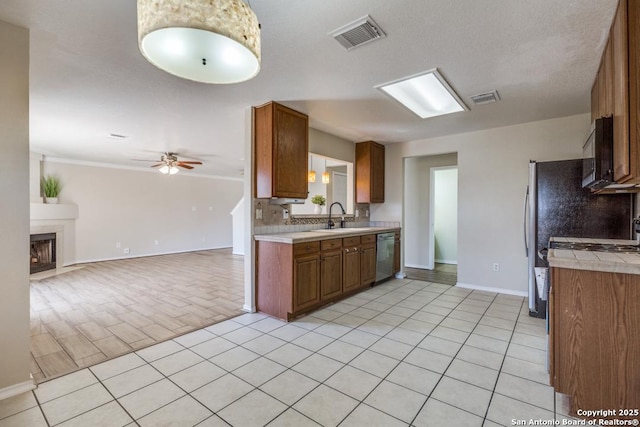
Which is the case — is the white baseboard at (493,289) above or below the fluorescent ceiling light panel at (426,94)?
below

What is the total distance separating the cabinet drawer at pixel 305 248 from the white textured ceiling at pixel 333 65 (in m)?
1.58

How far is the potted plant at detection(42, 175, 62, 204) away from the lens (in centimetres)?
612

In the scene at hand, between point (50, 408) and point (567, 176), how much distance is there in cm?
469

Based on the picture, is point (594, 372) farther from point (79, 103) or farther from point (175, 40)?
point (79, 103)

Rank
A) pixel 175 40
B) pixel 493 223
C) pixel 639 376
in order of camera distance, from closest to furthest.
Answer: pixel 175 40 → pixel 639 376 → pixel 493 223

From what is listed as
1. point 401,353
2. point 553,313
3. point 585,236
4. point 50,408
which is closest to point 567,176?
point 585,236

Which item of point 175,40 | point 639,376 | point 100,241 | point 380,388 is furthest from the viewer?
point 100,241

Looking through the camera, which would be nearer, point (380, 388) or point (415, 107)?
point (380, 388)

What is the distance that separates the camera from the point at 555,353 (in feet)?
5.84

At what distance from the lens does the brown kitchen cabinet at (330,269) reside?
354 centimetres

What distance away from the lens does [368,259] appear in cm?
434

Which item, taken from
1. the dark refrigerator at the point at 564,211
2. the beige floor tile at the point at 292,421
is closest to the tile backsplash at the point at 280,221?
the beige floor tile at the point at 292,421

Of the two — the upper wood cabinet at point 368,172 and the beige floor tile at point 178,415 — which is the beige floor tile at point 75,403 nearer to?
the beige floor tile at point 178,415

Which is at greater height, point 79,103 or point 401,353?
point 79,103
